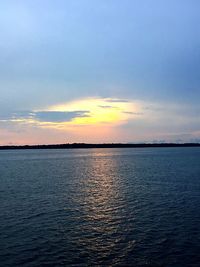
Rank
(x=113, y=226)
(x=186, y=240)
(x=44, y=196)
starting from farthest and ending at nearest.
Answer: (x=44, y=196), (x=113, y=226), (x=186, y=240)

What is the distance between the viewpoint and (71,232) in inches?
1057

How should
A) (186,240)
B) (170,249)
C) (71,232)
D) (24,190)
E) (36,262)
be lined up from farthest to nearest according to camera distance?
(24,190), (71,232), (186,240), (170,249), (36,262)

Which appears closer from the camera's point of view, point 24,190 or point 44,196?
point 44,196

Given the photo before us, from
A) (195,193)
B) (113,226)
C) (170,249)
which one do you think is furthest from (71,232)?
(195,193)

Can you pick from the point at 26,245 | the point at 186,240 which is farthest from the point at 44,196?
the point at 186,240

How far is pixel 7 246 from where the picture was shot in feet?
76.0

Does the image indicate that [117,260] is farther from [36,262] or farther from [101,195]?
[101,195]

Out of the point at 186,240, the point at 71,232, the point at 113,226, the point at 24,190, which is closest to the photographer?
the point at 186,240

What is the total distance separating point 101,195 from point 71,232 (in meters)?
19.7

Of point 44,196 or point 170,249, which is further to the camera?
point 44,196

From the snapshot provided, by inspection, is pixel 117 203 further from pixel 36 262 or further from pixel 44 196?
pixel 36 262

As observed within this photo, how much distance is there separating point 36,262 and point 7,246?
384 centimetres

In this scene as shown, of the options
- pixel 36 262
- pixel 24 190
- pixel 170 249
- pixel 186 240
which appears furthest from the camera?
pixel 24 190

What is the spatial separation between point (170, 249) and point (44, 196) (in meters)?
25.3
